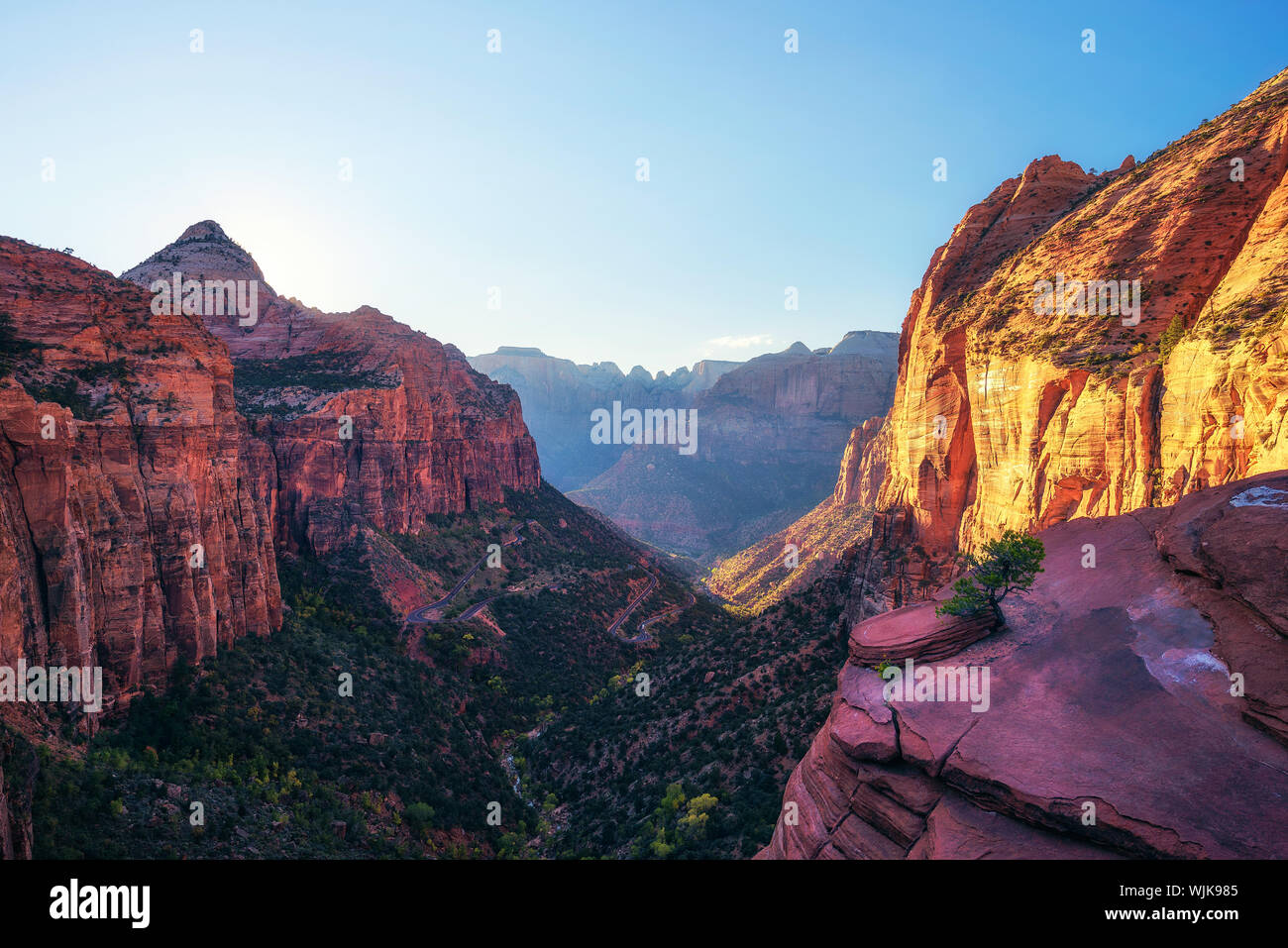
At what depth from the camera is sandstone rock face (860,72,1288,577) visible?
20.3m

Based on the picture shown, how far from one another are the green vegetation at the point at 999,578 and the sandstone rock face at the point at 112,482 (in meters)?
34.1

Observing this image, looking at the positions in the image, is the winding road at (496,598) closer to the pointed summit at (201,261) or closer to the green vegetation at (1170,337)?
the pointed summit at (201,261)

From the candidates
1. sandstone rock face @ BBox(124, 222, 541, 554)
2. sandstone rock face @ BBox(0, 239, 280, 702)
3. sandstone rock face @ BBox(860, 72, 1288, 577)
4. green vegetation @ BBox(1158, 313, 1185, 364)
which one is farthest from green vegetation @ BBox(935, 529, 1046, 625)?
sandstone rock face @ BBox(124, 222, 541, 554)

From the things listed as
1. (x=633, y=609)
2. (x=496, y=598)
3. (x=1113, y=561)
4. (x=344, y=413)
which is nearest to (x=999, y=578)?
(x=1113, y=561)

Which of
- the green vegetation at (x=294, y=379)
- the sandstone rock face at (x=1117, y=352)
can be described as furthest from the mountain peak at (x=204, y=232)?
the sandstone rock face at (x=1117, y=352)

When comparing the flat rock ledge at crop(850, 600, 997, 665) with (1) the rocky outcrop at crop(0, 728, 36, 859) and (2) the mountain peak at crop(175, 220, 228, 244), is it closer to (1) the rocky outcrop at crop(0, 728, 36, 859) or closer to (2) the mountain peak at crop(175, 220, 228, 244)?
(1) the rocky outcrop at crop(0, 728, 36, 859)

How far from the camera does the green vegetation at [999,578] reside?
18188 millimetres

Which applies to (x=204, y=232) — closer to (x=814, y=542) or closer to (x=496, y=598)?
(x=496, y=598)

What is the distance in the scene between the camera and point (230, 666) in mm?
31562

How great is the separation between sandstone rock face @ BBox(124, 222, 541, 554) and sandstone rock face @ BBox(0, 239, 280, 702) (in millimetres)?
20187

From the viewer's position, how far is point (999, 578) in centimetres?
1875

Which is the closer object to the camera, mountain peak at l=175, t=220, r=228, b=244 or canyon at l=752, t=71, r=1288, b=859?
canyon at l=752, t=71, r=1288, b=859

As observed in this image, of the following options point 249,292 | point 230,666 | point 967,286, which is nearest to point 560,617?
point 230,666
